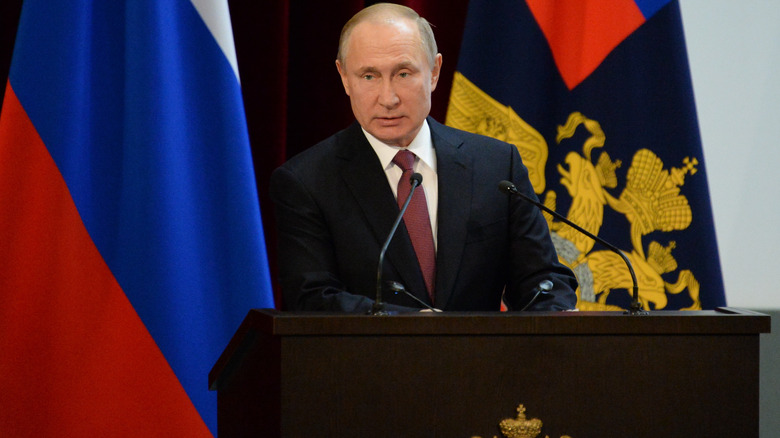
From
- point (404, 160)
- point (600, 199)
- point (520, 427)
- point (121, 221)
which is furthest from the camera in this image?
point (600, 199)

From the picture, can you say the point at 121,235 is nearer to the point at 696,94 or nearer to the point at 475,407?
the point at 475,407

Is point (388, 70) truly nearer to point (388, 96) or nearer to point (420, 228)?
point (388, 96)

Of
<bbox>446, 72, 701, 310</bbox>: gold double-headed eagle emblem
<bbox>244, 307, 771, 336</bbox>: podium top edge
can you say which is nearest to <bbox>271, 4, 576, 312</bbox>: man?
<bbox>244, 307, 771, 336</bbox>: podium top edge

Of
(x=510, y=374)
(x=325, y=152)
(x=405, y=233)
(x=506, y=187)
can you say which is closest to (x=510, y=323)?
(x=510, y=374)

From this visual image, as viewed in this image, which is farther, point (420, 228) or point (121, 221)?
point (121, 221)

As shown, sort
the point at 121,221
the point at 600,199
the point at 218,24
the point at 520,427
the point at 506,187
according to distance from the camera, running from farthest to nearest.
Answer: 1. the point at 600,199
2. the point at 218,24
3. the point at 121,221
4. the point at 506,187
5. the point at 520,427

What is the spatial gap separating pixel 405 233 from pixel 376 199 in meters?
0.12

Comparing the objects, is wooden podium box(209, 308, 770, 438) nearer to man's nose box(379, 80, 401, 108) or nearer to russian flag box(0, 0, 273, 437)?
man's nose box(379, 80, 401, 108)

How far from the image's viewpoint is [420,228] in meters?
2.08

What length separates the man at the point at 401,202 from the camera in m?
2.04

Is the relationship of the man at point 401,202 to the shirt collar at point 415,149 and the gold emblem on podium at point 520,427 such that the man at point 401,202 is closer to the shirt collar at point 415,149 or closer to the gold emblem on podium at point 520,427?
the shirt collar at point 415,149

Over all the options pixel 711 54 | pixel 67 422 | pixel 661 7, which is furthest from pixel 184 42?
pixel 711 54

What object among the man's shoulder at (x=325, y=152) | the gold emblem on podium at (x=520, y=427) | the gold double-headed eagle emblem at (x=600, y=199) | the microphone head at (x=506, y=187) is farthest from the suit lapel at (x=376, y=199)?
the gold double-headed eagle emblem at (x=600, y=199)

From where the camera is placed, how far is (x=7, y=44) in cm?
281
